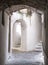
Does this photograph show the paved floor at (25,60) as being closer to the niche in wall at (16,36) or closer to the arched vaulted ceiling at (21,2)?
the arched vaulted ceiling at (21,2)

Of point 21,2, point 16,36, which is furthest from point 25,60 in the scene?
point 16,36

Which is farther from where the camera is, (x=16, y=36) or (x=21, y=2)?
(x=16, y=36)

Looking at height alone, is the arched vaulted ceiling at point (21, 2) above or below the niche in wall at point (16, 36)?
above

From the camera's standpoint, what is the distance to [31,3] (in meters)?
6.51

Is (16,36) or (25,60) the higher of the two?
(16,36)

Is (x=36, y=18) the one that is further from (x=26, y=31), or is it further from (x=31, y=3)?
(x=31, y=3)

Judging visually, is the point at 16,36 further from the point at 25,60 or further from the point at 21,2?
the point at 21,2

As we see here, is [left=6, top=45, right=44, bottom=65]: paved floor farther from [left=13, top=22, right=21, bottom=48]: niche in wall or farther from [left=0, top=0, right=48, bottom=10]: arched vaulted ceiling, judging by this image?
[left=13, top=22, right=21, bottom=48]: niche in wall

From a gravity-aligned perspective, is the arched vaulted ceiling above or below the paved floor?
above

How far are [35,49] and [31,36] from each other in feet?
3.84

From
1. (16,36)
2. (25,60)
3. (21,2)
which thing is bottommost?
(25,60)

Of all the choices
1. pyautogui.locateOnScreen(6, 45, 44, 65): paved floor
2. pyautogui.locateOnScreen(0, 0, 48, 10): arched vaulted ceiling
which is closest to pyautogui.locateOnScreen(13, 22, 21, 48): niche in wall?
pyautogui.locateOnScreen(6, 45, 44, 65): paved floor

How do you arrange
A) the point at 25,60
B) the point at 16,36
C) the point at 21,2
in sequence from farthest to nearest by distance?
the point at 16,36
the point at 25,60
the point at 21,2

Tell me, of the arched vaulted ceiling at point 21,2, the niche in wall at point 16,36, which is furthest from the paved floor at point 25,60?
the niche in wall at point 16,36
